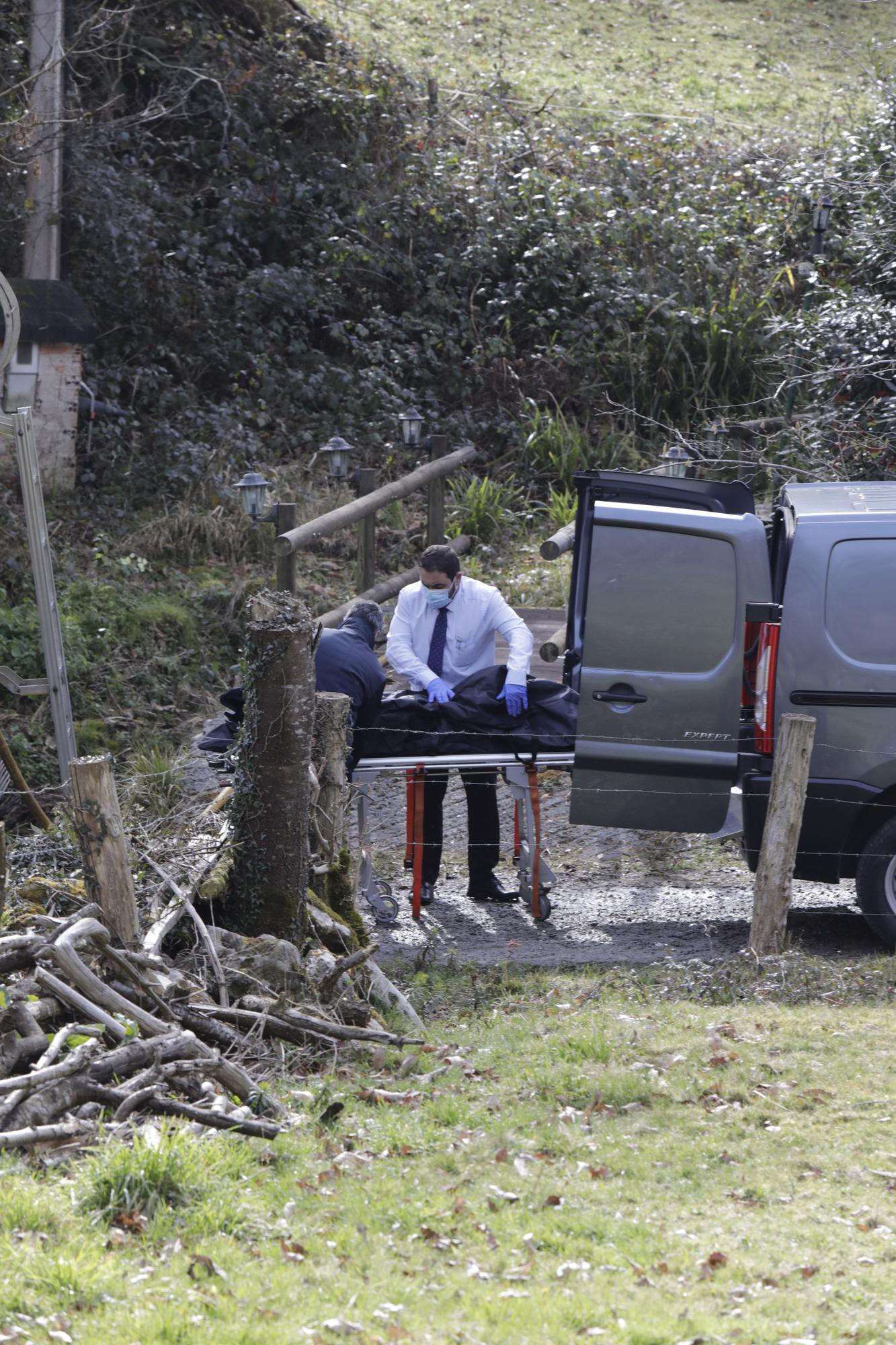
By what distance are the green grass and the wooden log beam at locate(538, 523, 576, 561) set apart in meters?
10.0

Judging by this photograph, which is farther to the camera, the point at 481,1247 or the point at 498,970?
the point at 498,970

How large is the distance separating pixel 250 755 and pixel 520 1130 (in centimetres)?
196

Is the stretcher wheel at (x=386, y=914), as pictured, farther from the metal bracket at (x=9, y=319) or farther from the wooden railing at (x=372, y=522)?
the metal bracket at (x=9, y=319)

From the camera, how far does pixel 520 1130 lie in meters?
4.67

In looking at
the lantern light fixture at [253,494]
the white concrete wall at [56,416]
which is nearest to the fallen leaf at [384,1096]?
the lantern light fixture at [253,494]

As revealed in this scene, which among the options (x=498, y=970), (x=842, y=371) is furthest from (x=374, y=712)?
(x=842, y=371)

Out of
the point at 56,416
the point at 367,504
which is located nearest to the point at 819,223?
the point at 367,504

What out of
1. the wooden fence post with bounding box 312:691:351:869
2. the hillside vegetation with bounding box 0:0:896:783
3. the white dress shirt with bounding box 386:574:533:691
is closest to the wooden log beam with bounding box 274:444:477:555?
the hillside vegetation with bounding box 0:0:896:783

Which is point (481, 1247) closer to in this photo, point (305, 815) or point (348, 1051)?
point (348, 1051)

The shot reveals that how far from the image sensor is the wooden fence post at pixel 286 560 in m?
10.3

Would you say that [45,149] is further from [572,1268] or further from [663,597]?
[572,1268]

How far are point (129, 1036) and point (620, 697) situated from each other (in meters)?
3.18

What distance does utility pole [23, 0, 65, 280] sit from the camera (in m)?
14.5

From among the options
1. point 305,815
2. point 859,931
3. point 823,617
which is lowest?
point 859,931
